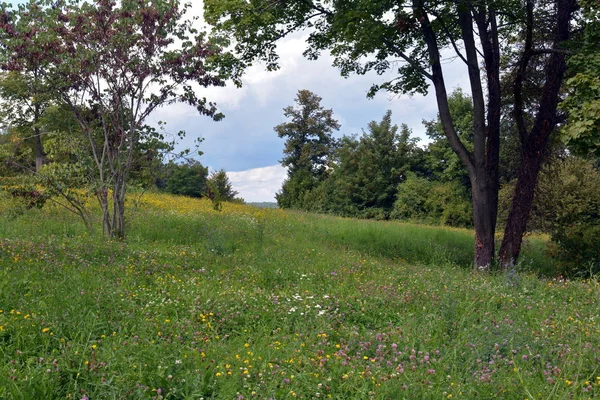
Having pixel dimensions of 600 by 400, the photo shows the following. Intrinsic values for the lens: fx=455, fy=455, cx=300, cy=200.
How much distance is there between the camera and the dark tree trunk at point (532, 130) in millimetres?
11812

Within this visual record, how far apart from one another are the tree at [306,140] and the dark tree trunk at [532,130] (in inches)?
1476

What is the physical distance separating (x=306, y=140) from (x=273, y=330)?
46039mm

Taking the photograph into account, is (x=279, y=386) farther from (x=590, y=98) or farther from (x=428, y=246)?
(x=428, y=246)

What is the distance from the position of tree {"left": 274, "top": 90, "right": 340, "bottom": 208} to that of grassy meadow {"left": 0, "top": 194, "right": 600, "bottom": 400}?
4039 centimetres

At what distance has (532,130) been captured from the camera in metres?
11.9

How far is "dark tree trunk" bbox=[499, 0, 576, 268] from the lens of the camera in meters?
11.8

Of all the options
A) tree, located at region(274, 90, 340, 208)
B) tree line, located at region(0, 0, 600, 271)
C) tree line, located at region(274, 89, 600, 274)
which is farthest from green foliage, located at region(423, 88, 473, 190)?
tree line, located at region(0, 0, 600, 271)

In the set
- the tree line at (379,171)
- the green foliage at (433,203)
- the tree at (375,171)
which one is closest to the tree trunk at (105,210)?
the tree line at (379,171)

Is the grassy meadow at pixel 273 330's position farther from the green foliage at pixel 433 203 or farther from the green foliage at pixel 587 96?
the green foliage at pixel 433 203

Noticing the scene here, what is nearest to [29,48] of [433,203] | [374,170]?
[433,203]

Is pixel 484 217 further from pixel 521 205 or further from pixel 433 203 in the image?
pixel 433 203

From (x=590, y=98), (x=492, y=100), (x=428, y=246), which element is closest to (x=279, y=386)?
(x=590, y=98)

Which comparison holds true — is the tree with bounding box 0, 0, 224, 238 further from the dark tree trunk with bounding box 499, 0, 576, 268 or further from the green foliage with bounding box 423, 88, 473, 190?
the green foliage with bounding box 423, 88, 473, 190

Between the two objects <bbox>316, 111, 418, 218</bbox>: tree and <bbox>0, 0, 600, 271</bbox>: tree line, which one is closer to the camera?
<bbox>0, 0, 600, 271</bbox>: tree line
